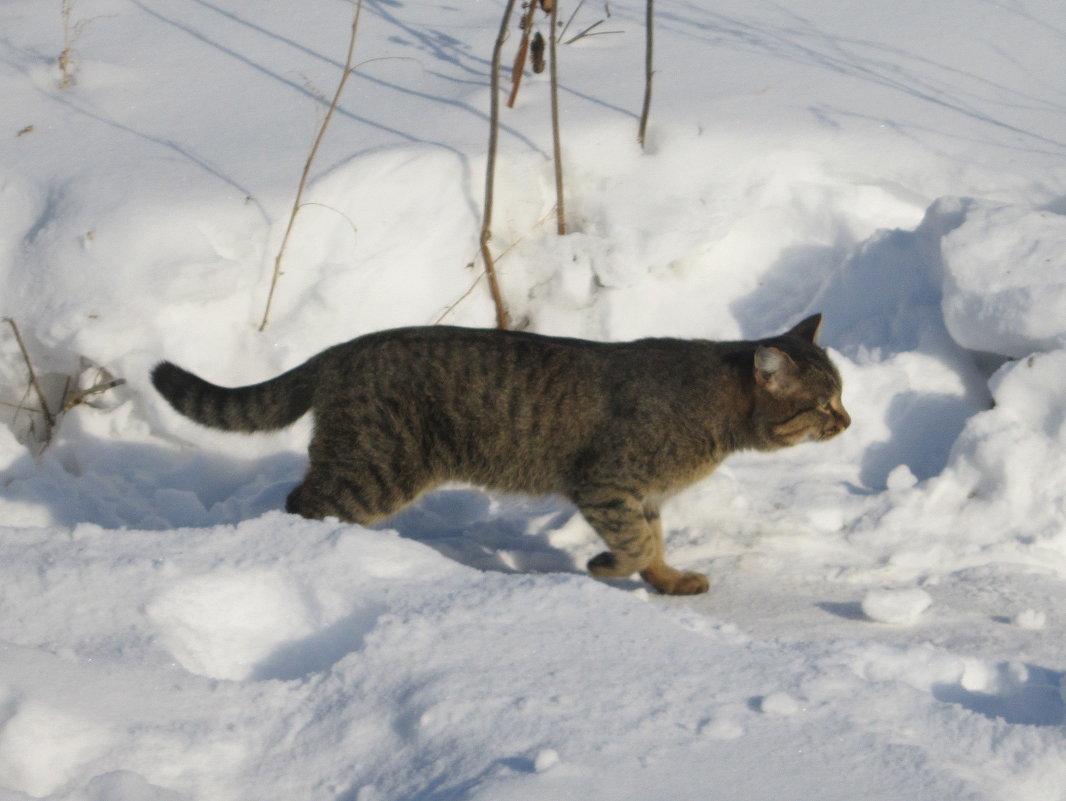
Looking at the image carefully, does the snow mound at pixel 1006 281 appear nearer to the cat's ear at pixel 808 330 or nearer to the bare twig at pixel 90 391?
the cat's ear at pixel 808 330

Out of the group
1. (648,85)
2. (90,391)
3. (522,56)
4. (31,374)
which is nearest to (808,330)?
(648,85)

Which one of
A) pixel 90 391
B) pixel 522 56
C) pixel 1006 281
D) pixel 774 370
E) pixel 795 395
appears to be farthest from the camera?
pixel 522 56

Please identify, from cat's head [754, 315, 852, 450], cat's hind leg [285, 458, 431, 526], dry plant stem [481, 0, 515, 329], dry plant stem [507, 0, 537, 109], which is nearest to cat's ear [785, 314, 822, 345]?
cat's head [754, 315, 852, 450]

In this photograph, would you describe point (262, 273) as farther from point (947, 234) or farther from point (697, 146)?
point (947, 234)

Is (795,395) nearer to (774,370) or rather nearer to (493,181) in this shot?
(774,370)

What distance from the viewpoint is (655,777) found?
2.06 m

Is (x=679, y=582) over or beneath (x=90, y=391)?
over

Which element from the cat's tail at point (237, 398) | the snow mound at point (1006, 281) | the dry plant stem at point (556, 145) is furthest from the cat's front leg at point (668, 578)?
the dry plant stem at point (556, 145)

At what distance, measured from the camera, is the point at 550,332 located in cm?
559

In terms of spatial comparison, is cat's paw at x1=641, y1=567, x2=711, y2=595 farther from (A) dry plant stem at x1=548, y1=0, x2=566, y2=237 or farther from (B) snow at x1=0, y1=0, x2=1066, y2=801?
(A) dry plant stem at x1=548, y1=0, x2=566, y2=237

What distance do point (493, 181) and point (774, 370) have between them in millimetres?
2205

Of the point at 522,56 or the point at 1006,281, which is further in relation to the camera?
the point at 522,56

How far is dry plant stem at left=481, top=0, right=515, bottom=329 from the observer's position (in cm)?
531

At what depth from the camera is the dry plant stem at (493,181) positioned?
5.31 meters
